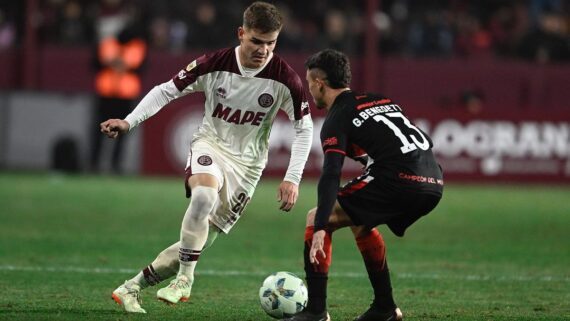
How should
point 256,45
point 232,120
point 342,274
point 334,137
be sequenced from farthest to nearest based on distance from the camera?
point 342,274 → point 232,120 → point 256,45 → point 334,137

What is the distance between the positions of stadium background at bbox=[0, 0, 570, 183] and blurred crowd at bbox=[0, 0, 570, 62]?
0.03m

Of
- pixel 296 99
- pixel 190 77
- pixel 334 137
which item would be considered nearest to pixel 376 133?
pixel 334 137

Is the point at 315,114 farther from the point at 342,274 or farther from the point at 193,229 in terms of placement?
the point at 193,229

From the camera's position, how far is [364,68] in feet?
72.0

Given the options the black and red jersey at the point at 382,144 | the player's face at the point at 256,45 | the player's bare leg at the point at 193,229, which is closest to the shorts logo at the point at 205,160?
the player's bare leg at the point at 193,229

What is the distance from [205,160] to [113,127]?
0.68 m

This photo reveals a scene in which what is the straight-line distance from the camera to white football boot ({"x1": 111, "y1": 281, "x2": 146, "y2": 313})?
7395 millimetres

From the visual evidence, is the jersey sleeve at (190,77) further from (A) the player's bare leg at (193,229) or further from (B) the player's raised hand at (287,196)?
(B) the player's raised hand at (287,196)

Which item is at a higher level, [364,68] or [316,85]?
[364,68]

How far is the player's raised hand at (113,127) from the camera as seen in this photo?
7211 millimetres

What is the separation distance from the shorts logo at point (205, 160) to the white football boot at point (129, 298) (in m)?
0.92

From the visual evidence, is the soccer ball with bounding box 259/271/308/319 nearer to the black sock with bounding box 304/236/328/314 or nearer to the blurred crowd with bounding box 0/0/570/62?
the black sock with bounding box 304/236/328/314

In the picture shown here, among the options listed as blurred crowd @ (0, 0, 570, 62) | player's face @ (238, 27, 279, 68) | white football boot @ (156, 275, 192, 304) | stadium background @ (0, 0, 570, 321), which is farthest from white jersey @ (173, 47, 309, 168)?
blurred crowd @ (0, 0, 570, 62)

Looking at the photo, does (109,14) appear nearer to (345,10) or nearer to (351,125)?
(345,10)
